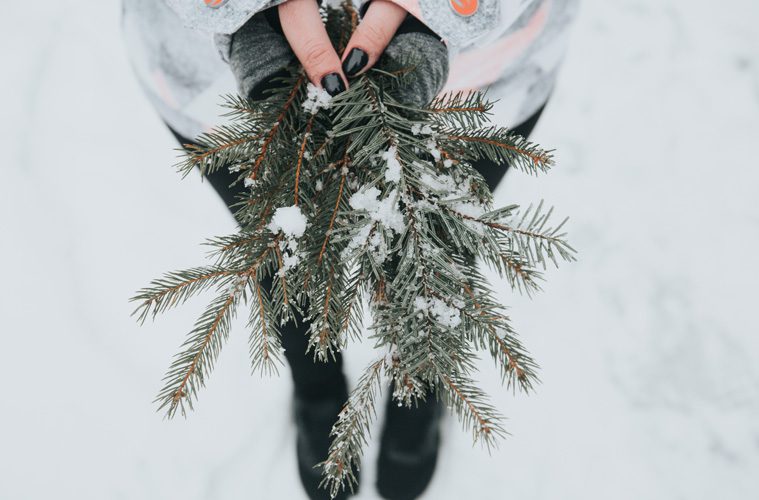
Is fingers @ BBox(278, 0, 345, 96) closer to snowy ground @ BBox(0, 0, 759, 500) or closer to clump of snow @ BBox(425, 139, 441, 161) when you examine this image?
clump of snow @ BBox(425, 139, 441, 161)

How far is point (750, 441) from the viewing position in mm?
Result: 1566

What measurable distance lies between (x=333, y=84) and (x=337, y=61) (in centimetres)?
3

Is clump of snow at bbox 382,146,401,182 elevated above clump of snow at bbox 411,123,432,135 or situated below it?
below

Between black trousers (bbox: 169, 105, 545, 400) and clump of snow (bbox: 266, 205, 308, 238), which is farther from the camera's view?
black trousers (bbox: 169, 105, 545, 400)

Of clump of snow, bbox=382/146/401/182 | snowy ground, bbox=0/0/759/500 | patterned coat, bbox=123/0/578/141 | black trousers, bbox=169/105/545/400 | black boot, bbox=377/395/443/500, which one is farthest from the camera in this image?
snowy ground, bbox=0/0/759/500

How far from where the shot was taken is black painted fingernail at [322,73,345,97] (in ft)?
2.11

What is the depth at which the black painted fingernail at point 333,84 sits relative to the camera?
2.11 ft

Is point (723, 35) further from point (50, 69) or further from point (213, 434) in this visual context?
point (50, 69)

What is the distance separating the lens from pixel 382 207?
598 millimetres

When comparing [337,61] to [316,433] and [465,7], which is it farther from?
[316,433]

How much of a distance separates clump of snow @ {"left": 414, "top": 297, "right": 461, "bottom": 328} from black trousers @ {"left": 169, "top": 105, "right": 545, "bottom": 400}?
1.33 feet

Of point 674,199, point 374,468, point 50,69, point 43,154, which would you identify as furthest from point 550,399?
point 50,69

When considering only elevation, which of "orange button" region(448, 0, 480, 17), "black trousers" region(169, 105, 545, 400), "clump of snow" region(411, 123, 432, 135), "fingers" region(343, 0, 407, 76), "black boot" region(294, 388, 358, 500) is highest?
"orange button" region(448, 0, 480, 17)

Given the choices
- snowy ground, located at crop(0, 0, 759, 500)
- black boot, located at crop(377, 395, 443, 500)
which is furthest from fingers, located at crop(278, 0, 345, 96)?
snowy ground, located at crop(0, 0, 759, 500)
